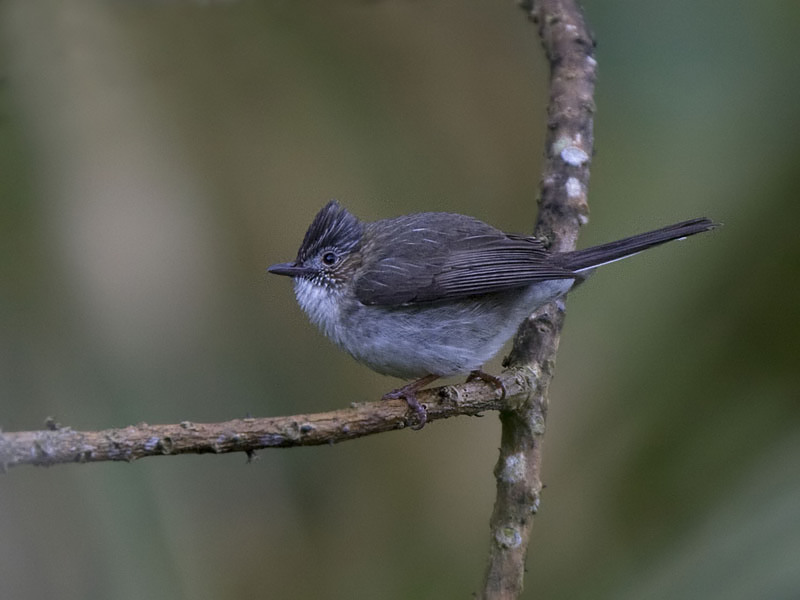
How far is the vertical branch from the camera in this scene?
125 inches

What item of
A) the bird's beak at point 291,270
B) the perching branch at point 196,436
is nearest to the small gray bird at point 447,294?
the bird's beak at point 291,270

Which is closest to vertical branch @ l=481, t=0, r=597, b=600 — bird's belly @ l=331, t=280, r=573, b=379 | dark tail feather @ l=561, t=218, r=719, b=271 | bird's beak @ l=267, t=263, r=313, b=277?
bird's belly @ l=331, t=280, r=573, b=379

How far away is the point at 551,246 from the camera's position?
382 cm

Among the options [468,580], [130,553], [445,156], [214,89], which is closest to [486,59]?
[445,156]

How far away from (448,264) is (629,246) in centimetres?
76

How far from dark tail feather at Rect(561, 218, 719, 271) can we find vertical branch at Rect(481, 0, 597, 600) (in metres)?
0.26

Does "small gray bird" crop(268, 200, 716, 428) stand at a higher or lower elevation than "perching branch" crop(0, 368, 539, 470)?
higher

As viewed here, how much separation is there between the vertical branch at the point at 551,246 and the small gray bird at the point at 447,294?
6.7 inches

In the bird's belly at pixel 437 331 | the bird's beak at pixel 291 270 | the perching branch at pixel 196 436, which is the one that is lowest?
the perching branch at pixel 196 436

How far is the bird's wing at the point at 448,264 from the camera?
350cm

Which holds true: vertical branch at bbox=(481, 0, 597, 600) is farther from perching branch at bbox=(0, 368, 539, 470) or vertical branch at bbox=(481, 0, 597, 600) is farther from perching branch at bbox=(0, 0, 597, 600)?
perching branch at bbox=(0, 368, 539, 470)

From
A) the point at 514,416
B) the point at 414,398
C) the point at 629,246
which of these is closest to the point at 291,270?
the point at 414,398

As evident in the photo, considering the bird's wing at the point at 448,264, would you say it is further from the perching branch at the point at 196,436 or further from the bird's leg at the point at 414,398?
the perching branch at the point at 196,436

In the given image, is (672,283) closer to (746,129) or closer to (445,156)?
(746,129)
